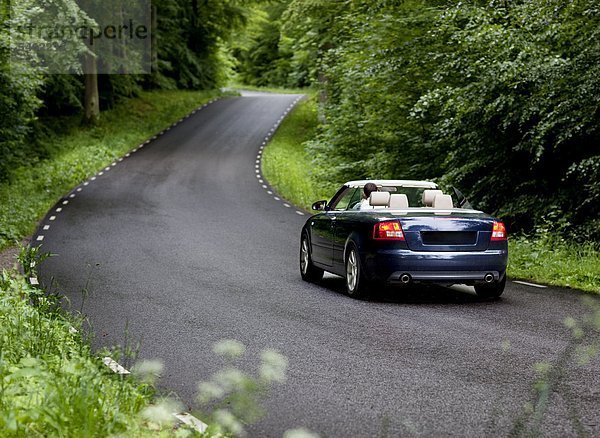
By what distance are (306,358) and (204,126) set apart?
4611 centimetres

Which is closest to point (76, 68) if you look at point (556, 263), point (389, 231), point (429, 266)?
point (556, 263)

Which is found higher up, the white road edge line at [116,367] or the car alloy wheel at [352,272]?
the white road edge line at [116,367]

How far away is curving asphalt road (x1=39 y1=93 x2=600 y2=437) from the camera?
5.98 m

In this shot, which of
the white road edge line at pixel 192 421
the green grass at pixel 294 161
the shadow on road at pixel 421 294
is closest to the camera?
the white road edge line at pixel 192 421

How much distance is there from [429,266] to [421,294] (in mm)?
1205

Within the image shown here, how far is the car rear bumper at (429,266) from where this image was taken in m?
11.0

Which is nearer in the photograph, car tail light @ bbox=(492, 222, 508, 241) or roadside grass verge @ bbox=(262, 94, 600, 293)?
car tail light @ bbox=(492, 222, 508, 241)

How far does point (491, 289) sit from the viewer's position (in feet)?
38.5

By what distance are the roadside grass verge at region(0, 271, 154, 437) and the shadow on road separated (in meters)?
5.11

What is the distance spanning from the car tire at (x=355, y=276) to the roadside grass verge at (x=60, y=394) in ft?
15.3

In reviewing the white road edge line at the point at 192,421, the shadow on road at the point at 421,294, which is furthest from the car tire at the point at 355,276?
the white road edge line at the point at 192,421

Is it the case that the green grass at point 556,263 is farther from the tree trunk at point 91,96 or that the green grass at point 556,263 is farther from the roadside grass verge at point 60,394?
the tree trunk at point 91,96

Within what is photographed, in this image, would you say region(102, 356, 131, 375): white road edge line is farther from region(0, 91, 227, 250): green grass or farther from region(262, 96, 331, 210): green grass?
region(262, 96, 331, 210): green grass

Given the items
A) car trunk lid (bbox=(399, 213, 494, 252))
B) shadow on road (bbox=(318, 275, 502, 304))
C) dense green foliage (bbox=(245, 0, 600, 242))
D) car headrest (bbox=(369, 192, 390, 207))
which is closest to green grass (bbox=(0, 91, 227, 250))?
shadow on road (bbox=(318, 275, 502, 304))
